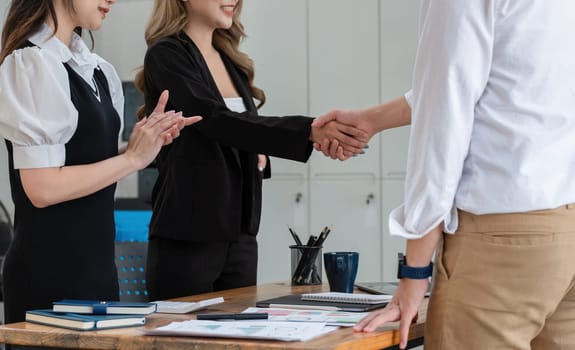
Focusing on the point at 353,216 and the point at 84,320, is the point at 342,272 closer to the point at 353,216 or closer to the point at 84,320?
the point at 84,320

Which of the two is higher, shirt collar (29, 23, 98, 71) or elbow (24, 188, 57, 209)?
shirt collar (29, 23, 98, 71)

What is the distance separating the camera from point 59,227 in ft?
7.04

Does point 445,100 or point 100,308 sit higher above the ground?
point 445,100

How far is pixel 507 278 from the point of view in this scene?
1450mm

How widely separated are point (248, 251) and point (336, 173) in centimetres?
241

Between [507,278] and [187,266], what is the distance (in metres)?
1.22

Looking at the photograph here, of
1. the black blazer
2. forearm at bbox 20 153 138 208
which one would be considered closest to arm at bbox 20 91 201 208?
forearm at bbox 20 153 138 208

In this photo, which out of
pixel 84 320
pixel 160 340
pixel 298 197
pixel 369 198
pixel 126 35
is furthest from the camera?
pixel 126 35

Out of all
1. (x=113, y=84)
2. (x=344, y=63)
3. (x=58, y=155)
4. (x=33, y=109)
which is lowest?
(x=58, y=155)

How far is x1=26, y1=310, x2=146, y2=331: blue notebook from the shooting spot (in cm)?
169

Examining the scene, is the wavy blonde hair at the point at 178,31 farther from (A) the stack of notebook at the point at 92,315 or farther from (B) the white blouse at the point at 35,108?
(A) the stack of notebook at the point at 92,315

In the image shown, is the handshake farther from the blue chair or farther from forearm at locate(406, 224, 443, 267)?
forearm at locate(406, 224, 443, 267)

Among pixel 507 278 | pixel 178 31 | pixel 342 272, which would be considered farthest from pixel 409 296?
pixel 178 31

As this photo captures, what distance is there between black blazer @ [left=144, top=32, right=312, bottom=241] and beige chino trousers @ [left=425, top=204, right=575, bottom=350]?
3.69ft
